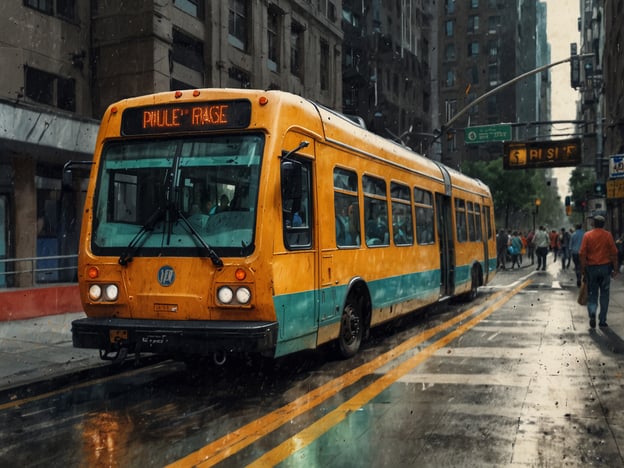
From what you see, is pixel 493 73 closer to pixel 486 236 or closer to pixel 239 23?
pixel 239 23

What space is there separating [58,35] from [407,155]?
11347mm

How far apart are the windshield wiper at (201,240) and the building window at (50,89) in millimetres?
12671

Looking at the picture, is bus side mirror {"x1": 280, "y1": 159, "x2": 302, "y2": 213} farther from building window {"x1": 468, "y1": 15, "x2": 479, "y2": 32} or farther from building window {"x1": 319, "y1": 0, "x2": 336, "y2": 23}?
building window {"x1": 468, "y1": 15, "x2": 479, "y2": 32}

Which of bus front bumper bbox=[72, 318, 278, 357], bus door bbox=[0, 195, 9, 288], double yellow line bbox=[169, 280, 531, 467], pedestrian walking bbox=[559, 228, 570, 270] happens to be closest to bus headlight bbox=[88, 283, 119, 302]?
bus front bumper bbox=[72, 318, 278, 357]

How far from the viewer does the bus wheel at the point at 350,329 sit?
8.70 m

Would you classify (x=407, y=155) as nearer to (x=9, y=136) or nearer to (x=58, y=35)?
(x=9, y=136)

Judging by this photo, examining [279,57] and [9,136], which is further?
[279,57]

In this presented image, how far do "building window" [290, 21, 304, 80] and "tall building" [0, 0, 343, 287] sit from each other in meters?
0.86

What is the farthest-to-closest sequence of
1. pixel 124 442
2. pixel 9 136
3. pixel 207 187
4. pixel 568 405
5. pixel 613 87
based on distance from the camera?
pixel 613 87
pixel 9 136
pixel 207 187
pixel 568 405
pixel 124 442

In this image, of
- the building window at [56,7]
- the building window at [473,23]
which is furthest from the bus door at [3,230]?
the building window at [473,23]

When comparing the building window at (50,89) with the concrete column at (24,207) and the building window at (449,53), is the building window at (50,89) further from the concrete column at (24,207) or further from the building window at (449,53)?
the building window at (449,53)

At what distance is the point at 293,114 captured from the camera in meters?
7.52

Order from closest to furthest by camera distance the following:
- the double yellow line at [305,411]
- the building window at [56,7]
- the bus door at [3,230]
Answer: the double yellow line at [305,411] → the bus door at [3,230] → the building window at [56,7]

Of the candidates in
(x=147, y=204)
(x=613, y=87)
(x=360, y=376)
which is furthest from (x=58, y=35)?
(x=613, y=87)
